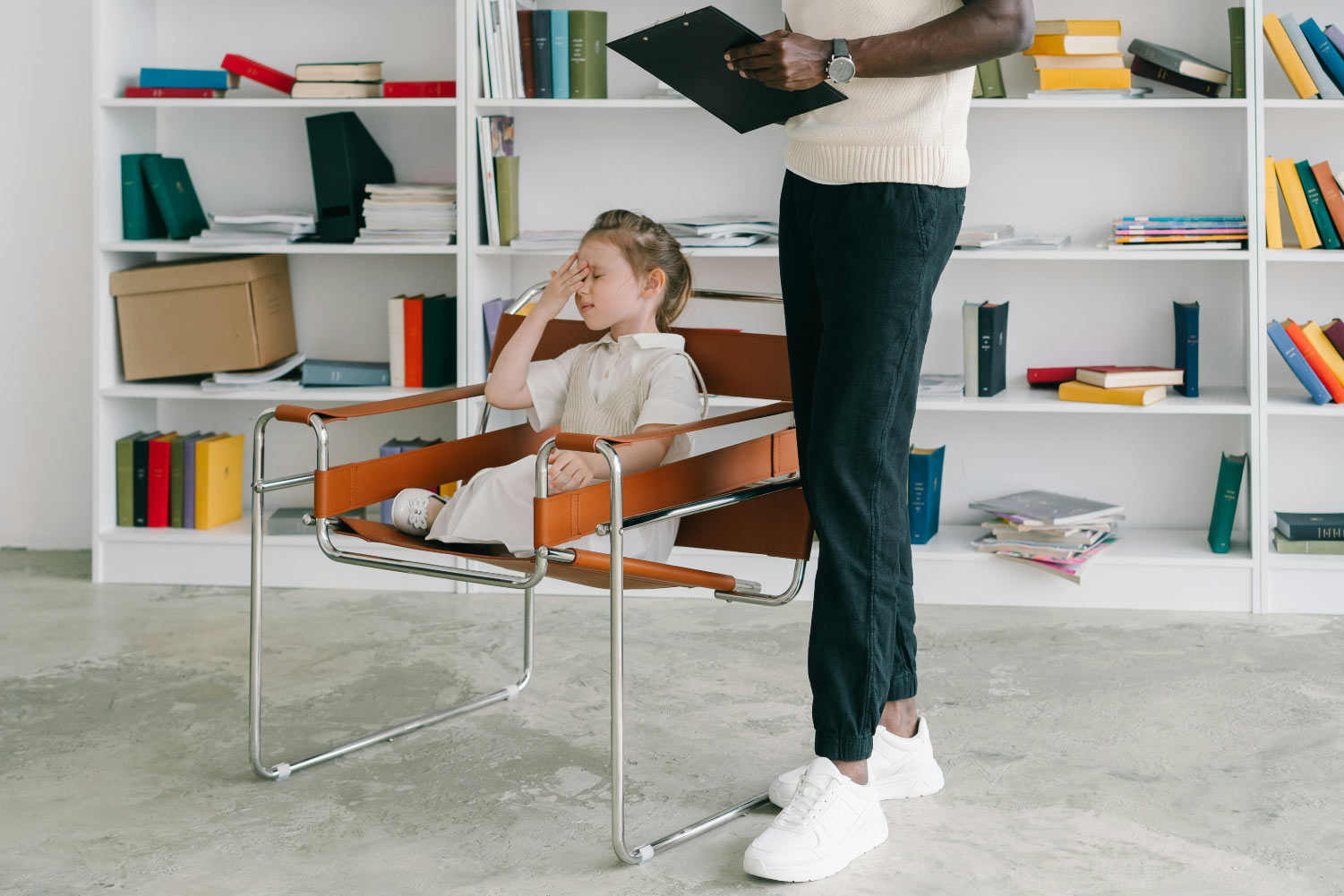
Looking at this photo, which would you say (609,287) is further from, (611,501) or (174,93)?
(174,93)

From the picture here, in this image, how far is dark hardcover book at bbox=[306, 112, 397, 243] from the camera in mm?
3453

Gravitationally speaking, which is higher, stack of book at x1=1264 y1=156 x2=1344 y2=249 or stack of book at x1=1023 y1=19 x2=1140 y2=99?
stack of book at x1=1023 y1=19 x2=1140 y2=99

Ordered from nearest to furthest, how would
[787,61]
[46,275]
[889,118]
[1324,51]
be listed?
[787,61]
[889,118]
[1324,51]
[46,275]

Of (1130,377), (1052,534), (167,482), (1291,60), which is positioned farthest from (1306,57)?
(167,482)

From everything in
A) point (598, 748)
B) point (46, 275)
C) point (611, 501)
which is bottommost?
point (598, 748)

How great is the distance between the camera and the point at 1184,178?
3482 millimetres

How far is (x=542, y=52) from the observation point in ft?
11.0

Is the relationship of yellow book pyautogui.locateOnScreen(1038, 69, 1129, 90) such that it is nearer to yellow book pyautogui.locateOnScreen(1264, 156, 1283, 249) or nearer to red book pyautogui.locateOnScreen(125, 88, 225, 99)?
yellow book pyautogui.locateOnScreen(1264, 156, 1283, 249)

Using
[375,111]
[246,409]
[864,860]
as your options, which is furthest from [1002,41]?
[246,409]

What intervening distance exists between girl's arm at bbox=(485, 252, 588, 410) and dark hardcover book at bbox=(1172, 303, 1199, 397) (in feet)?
5.80

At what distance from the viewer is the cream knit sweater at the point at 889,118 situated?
174 cm

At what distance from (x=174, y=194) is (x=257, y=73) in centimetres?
40

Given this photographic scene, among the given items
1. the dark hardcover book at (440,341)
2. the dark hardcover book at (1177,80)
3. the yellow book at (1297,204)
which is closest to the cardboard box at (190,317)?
the dark hardcover book at (440,341)

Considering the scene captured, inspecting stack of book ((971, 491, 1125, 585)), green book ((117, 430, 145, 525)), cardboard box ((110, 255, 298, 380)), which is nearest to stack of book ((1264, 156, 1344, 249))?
stack of book ((971, 491, 1125, 585))
